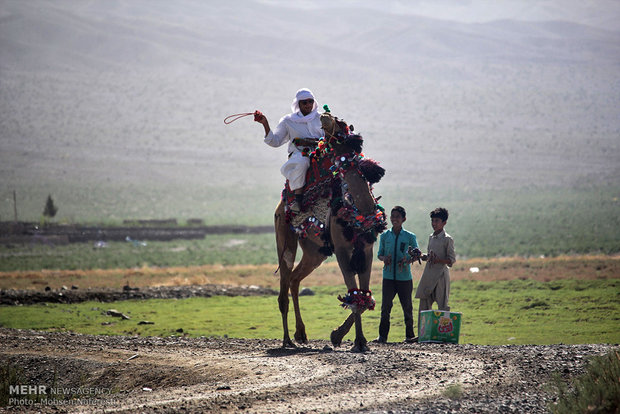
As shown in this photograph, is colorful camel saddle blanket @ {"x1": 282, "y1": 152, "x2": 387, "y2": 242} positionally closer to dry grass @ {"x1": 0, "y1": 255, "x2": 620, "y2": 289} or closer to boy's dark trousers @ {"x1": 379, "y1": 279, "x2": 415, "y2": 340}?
boy's dark trousers @ {"x1": 379, "y1": 279, "x2": 415, "y2": 340}

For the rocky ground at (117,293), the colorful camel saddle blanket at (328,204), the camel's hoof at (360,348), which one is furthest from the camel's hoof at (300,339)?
the rocky ground at (117,293)

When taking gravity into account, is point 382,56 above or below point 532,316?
above

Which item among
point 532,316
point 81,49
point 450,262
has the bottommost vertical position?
point 532,316

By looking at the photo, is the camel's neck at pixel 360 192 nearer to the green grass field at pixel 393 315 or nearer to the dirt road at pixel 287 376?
the dirt road at pixel 287 376

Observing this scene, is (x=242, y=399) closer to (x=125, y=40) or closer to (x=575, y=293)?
(x=575, y=293)

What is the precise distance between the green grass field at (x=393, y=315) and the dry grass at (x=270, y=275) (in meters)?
2.63

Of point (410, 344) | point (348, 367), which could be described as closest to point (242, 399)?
point (348, 367)

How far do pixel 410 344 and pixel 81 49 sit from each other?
17849cm

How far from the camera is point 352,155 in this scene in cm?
1118

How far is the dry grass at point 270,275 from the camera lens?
25244 mm

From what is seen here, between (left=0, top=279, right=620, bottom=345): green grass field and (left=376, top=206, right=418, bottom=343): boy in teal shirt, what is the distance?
151cm

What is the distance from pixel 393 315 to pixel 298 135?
679cm

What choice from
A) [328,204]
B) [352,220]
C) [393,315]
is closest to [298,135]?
[328,204]

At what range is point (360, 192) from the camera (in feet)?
36.1
